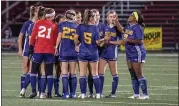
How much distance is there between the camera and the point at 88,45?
11.3 m

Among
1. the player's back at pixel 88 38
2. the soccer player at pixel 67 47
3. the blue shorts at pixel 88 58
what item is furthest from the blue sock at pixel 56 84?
the player's back at pixel 88 38

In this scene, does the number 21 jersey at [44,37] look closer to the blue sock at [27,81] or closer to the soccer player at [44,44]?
the soccer player at [44,44]

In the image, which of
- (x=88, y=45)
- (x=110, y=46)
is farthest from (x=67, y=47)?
(x=110, y=46)

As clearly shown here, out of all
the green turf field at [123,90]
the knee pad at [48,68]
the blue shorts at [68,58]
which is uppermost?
the blue shorts at [68,58]

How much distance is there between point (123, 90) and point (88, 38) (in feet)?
7.90

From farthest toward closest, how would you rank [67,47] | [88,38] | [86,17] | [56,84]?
1. [56,84]
2. [67,47]
3. [88,38]
4. [86,17]

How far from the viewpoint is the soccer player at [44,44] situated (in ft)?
36.7

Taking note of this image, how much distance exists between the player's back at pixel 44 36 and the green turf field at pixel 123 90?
0.91 metres

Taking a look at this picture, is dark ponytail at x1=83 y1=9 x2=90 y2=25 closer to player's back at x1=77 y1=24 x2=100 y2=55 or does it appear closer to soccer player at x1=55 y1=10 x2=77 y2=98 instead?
player's back at x1=77 y1=24 x2=100 y2=55

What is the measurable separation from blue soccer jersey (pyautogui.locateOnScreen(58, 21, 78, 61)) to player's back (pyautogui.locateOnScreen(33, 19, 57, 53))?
0.21 metres

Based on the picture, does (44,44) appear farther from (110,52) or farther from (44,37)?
(110,52)

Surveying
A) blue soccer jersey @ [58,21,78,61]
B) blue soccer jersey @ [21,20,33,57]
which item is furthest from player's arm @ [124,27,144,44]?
blue soccer jersey @ [21,20,33,57]

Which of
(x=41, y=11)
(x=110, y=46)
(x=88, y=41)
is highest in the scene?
(x=41, y=11)

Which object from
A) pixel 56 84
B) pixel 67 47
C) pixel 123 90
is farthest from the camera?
pixel 123 90
